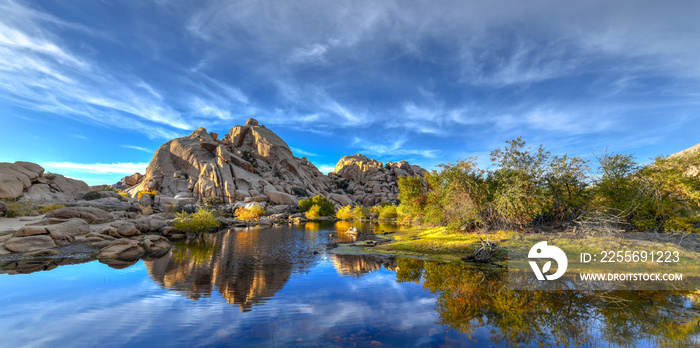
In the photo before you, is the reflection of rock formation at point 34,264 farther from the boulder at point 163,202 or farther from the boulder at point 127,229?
the boulder at point 163,202

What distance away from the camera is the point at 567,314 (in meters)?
11.0

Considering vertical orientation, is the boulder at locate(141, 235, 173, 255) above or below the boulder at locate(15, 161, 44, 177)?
below

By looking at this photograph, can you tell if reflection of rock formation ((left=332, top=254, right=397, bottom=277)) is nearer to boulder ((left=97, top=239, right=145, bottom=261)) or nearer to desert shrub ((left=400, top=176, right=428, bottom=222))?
boulder ((left=97, top=239, right=145, bottom=261))

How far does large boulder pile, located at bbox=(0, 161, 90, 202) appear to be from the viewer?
3741 cm

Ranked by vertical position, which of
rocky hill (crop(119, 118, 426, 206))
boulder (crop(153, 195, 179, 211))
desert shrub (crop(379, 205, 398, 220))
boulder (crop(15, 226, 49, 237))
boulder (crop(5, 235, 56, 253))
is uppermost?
rocky hill (crop(119, 118, 426, 206))

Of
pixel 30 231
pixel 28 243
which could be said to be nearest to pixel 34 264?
pixel 28 243

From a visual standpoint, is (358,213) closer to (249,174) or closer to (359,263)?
(249,174)

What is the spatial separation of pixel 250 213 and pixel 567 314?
6661 centimetres

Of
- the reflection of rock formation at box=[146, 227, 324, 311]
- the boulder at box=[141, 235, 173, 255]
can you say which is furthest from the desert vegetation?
the boulder at box=[141, 235, 173, 255]

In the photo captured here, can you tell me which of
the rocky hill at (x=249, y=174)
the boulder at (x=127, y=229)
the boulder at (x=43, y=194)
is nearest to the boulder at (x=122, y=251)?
the boulder at (x=127, y=229)

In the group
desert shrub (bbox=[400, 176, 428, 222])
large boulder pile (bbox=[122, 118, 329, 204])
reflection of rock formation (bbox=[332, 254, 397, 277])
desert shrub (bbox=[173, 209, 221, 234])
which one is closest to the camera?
reflection of rock formation (bbox=[332, 254, 397, 277])

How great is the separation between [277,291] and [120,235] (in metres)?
24.4

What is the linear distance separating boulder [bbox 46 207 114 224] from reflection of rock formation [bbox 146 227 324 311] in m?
14.3

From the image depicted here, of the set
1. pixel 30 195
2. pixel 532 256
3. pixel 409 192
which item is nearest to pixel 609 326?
pixel 532 256
